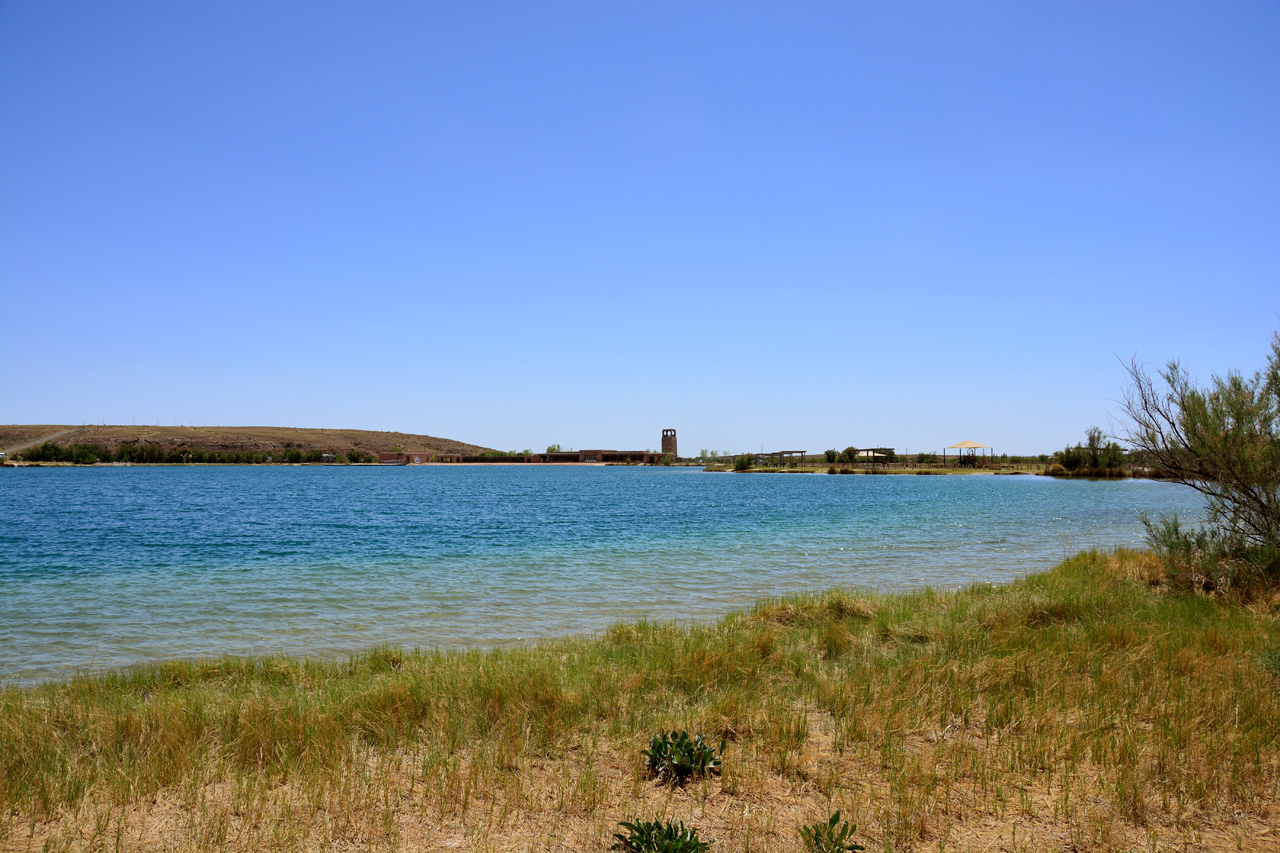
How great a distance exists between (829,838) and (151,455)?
153760 millimetres

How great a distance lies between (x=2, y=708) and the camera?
5.77 metres

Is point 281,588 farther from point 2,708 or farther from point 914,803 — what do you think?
point 914,803

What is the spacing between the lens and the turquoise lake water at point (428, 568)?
10.4 meters

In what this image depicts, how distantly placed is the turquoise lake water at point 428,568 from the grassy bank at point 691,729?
9.82ft

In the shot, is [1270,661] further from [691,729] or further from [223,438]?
[223,438]

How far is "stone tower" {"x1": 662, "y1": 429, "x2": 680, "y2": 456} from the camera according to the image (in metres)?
182

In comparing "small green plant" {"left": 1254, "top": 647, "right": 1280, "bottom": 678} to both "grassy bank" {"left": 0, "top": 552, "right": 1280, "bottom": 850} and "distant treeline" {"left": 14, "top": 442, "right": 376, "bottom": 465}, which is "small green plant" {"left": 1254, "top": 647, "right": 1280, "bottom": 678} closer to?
"grassy bank" {"left": 0, "top": 552, "right": 1280, "bottom": 850}

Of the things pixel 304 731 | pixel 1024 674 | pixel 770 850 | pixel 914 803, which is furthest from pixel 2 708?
pixel 1024 674

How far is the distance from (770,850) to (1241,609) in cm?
882

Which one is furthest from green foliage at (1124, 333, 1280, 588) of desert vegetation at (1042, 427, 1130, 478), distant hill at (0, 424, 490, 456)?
distant hill at (0, 424, 490, 456)

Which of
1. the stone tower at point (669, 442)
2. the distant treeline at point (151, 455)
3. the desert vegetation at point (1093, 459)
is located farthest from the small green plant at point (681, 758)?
the stone tower at point (669, 442)

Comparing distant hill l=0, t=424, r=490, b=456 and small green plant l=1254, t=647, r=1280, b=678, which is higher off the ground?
distant hill l=0, t=424, r=490, b=456

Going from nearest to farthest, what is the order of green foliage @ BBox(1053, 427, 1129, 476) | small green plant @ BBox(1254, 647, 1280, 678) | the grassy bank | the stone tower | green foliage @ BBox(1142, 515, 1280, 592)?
the grassy bank, small green plant @ BBox(1254, 647, 1280, 678), green foliage @ BBox(1142, 515, 1280, 592), green foliage @ BBox(1053, 427, 1129, 476), the stone tower

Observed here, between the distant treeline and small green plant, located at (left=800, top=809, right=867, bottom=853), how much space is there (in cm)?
15057
